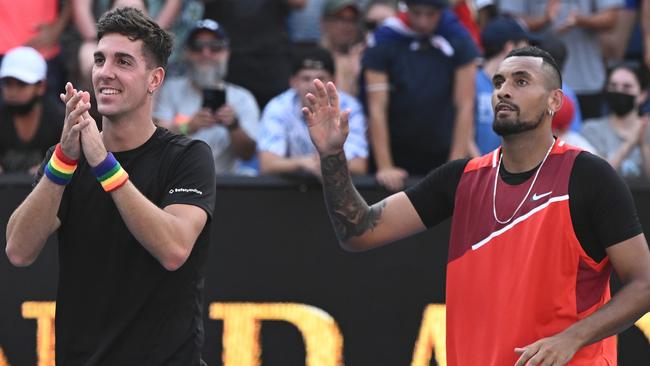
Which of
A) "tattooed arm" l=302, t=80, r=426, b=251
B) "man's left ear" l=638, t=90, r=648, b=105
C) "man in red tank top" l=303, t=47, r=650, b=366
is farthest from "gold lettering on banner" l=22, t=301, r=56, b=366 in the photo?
"man's left ear" l=638, t=90, r=648, b=105

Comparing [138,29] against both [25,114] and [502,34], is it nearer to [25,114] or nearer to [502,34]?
[25,114]

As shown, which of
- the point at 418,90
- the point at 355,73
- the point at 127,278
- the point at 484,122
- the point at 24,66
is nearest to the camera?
the point at 127,278

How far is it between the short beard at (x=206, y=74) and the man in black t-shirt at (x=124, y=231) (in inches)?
159

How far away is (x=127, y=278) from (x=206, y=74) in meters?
4.43

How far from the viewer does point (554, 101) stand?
5125mm

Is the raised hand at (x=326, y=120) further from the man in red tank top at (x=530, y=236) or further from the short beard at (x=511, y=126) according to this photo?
the short beard at (x=511, y=126)

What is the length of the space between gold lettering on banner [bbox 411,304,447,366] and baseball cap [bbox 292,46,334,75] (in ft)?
6.24

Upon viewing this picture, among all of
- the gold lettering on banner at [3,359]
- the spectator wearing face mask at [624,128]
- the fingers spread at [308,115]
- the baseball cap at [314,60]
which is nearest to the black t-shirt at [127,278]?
the fingers spread at [308,115]

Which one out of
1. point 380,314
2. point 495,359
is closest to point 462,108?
point 380,314

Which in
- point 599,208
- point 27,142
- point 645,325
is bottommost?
point 645,325

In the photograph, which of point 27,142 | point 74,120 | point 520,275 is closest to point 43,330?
point 27,142

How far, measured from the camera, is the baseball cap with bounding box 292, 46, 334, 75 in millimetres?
8242

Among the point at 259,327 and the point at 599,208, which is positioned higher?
the point at 599,208

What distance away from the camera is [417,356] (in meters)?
7.27
